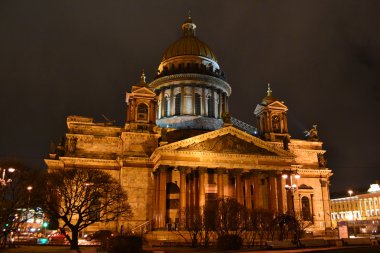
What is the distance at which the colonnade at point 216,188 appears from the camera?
45.9 metres

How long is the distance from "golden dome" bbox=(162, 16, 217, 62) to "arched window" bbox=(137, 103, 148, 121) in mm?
19820

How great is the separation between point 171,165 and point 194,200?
17.5 feet

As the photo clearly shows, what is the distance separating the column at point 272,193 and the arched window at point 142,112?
18.7 meters

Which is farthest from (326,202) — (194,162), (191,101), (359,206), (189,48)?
(359,206)

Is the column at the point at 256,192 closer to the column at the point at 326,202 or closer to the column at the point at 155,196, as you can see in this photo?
the column at the point at 155,196

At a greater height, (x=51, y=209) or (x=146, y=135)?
(x=146, y=135)

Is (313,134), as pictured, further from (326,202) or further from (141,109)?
(141,109)

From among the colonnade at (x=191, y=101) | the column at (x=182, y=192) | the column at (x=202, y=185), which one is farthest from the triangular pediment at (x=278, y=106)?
the column at (x=182, y=192)

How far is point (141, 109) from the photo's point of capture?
54.4 metres

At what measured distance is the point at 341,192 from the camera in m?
134

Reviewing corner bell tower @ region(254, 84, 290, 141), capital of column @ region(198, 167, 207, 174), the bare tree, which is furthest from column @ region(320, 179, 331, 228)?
the bare tree

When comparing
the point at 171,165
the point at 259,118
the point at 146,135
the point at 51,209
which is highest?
the point at 259,118

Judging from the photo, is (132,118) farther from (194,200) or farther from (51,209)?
(51,209)

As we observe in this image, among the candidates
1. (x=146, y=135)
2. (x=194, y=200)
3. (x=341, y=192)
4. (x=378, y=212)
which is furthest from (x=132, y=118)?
(x=341, y=192)
